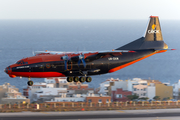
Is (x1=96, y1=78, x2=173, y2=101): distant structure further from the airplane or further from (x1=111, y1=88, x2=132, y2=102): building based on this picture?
the airplane

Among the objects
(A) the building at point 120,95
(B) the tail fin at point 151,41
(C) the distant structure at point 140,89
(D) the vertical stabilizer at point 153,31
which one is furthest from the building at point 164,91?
(D) the vertical stabilizer at point 153,31

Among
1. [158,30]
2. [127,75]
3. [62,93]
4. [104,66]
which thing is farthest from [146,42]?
[127,75]

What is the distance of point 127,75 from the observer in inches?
4700

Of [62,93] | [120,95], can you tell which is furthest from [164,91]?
[62,93]

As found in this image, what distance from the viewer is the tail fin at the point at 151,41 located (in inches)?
2177

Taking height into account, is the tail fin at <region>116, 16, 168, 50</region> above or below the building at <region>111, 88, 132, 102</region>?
above

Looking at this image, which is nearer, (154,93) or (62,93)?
(62,93)

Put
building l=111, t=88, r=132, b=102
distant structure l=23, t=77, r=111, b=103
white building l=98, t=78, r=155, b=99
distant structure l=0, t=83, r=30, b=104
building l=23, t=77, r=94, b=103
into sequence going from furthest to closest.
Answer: white building l=98, t=78, r=155, b=99 → building l=111, t=88, r=132, b=102 → building l=23, t=77, r=94, b=103 → distant structure l=23, t=77, r=111, b=103 → distant structure l=0, t=83, r=30, b=104

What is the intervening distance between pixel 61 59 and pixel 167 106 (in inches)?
982

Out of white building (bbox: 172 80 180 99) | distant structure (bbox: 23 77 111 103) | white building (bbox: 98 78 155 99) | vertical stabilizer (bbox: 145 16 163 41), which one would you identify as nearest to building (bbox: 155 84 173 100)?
white building (bbox: 98 78 155 99)

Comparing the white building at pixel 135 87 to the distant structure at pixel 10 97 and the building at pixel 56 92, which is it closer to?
the building at pixel 56 92

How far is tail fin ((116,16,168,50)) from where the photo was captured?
5529cm

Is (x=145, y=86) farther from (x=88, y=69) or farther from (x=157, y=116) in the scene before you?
(x=88, y=69)

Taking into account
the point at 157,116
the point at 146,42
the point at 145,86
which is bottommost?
the point at 157,116
